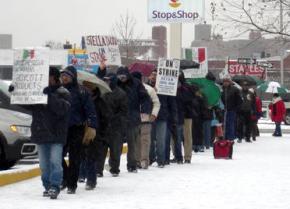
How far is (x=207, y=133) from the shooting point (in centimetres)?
2470

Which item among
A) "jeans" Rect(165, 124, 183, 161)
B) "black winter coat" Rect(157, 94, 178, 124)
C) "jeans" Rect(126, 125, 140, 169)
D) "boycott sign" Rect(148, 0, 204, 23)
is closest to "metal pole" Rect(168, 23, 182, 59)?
"boycott sign" Rect(148, 0, 204, 23)

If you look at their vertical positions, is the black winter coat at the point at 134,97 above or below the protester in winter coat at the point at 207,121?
above

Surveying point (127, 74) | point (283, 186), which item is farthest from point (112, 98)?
point (283, 186)

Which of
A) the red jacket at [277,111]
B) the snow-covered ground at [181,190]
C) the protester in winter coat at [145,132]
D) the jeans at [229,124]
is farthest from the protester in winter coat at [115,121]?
the red jacket at [277,111]

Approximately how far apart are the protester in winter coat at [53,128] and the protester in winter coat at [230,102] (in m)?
14.0

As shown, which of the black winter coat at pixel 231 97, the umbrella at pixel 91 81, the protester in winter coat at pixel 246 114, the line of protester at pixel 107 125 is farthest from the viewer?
the protester in winter coat at pixel 246 114

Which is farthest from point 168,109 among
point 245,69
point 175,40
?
point 245,69

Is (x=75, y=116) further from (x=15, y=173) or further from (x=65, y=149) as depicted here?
(x=15, y=173)

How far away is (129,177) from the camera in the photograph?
51.2 feet

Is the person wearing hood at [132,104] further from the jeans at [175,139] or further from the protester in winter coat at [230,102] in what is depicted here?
the protester in winter coat at [230,102]

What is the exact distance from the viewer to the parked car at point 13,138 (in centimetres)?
1648

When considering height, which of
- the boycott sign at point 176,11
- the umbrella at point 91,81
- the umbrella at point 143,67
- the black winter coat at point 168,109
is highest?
the boycott sign at point 176,11

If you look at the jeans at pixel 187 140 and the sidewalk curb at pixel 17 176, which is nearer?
the sidewalk curb at pixel 17 176

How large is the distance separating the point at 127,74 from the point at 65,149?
3.60 metres
